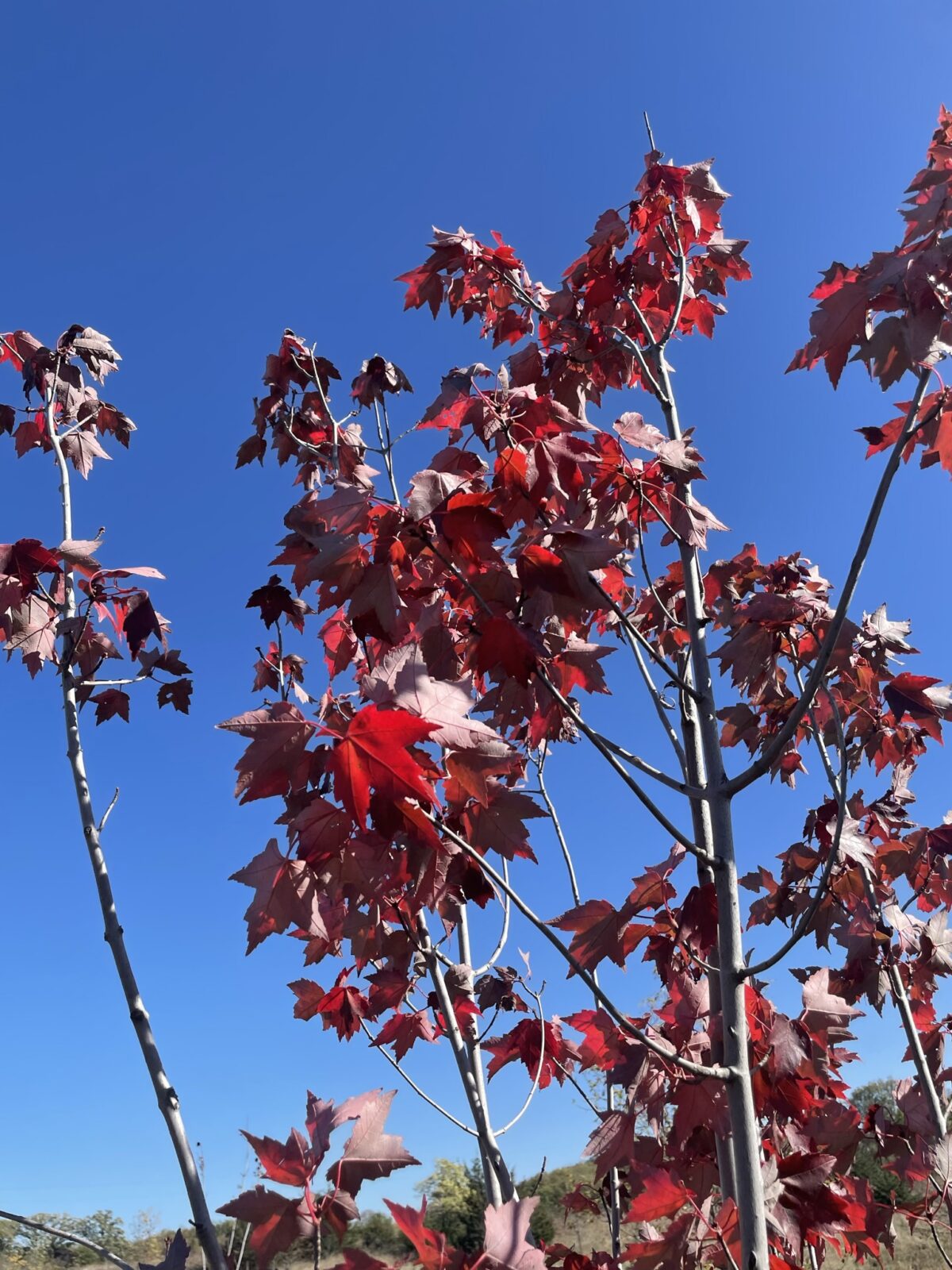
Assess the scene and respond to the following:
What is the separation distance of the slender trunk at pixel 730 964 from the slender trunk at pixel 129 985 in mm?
1081

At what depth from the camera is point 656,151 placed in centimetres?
304

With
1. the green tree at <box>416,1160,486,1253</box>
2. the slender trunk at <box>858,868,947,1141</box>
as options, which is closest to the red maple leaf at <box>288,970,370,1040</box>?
the slender trunk at <box>858,868,947,1141</box>

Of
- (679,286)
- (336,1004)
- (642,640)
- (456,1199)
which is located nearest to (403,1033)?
(336,1004)

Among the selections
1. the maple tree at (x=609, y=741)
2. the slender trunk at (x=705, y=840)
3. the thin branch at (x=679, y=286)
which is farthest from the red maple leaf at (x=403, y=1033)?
the thin branch at (x=679, y=286)

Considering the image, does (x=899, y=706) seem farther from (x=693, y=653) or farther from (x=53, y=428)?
(x=53, y=428)

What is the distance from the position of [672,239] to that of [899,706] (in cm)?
196

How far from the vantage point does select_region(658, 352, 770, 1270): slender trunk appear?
1743 mm

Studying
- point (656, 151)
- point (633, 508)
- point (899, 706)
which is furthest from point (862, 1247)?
point (656, 151)

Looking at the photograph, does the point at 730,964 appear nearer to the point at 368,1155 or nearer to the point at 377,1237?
the point at 368,1155

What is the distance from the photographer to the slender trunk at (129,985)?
1.70 metres

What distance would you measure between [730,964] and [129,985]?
1466 mm

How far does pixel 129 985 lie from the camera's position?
1993 millimetres

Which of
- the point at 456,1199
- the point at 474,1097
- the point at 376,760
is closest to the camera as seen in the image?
the point at 376,760

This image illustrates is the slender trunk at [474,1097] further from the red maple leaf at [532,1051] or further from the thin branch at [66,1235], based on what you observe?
the thin branch at [66,1235]
